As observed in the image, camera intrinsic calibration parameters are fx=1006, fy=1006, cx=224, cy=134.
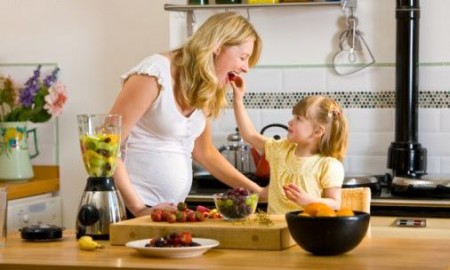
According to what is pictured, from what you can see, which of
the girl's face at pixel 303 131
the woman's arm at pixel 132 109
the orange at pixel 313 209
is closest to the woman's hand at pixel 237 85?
the girl's face at pixel 303 131

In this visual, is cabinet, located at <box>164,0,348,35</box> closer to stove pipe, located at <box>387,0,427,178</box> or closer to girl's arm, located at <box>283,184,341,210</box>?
stove pipe, located at <box>387,0,427,178</box>

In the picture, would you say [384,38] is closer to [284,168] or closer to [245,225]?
[284,168]

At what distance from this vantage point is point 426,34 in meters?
4.63

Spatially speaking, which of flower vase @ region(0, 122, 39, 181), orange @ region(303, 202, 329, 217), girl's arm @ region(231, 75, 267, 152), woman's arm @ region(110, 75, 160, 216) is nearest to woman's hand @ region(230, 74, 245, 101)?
girl's arm @ region(231, 75, 267, 152)

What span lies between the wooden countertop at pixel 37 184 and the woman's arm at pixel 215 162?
45.1 inches

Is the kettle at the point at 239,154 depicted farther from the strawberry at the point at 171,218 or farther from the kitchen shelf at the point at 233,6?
the strawberry at the point at 171,218

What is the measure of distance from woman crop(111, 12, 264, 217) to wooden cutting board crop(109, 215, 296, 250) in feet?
1.69

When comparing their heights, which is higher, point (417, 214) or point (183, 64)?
point (183, 64)

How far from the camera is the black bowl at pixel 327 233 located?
255 centimetres

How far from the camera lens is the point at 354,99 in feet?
15.5

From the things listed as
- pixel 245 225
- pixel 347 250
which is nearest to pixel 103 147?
pixel 245 225

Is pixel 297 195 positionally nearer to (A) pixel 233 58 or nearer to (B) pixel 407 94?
(A) pixel 233 58

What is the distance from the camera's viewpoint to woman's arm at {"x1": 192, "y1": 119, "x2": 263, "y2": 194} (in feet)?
12.6

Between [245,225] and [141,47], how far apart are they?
233cm
